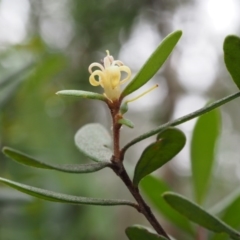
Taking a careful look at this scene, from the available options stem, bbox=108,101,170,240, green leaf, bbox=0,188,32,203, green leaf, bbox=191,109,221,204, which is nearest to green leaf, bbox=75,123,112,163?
stem, bbox=108,101,170,240

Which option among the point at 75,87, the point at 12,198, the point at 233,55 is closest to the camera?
the point at 233,55

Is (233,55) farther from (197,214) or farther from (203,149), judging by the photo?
(203,149)

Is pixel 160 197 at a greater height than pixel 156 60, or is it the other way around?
pixel 156 60

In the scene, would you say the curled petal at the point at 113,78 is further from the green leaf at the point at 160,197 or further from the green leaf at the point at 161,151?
the green leaf at the point at 160,197

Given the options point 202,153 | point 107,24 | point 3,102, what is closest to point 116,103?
point 202,153

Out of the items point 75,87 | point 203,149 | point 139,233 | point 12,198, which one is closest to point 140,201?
point 139,233

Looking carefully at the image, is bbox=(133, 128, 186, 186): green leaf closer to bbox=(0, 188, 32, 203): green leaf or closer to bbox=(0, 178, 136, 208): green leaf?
bbox=(0, 178, 136, 208): green leaf

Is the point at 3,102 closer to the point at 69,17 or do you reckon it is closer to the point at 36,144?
the point at 36,144
